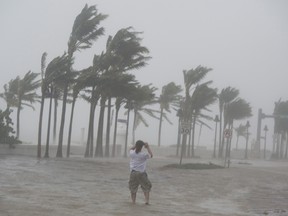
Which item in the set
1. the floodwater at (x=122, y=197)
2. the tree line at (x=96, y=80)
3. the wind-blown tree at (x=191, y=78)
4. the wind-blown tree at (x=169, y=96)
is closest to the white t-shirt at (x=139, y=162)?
the floodwater at (x=122, y=197)

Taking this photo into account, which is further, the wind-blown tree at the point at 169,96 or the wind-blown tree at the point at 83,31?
the wind-blown tree at the point at 169,96

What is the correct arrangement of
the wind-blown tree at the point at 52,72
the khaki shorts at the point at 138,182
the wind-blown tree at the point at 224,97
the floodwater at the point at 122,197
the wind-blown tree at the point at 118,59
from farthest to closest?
the wind-blown tree at the point at 224,97
the wind-blown tree at the point at 118,59
the wind-blown tree at the point at 52,72
the khaki shorts at the point at 138,182
the floodwater at the point at 122,197

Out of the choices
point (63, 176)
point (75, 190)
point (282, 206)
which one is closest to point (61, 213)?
point (75, 190)

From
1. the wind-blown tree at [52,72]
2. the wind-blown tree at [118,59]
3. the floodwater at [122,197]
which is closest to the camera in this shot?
the floodwater at [122,197]

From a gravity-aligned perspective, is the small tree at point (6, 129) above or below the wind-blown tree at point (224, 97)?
below

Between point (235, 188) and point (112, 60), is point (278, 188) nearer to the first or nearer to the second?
point (235, 188)

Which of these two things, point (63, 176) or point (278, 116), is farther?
point (278, 116)

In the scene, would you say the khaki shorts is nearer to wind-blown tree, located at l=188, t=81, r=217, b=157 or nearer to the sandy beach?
the sandy beach

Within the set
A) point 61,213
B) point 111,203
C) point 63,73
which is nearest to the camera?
point 61,213

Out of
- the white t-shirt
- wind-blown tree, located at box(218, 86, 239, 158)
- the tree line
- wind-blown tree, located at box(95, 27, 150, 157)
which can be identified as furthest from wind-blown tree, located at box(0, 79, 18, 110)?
the white t-shirt

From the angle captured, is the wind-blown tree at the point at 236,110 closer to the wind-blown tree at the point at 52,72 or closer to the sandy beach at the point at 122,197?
the wind-blown tree at the point at 52,72

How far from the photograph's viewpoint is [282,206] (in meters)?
12.1

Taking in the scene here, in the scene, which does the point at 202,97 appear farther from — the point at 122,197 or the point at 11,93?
the point at 122,197

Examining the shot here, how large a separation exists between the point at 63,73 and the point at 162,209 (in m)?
18.8
